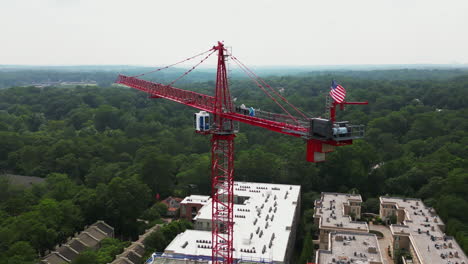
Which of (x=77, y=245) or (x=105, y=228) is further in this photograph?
(x=105, y=228)

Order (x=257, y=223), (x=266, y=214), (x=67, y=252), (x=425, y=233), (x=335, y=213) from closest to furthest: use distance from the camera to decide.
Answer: (x=67, y=252), (x=425, y=233), (x=257, y=223), (x=266, y=214), (x=335, y=213)

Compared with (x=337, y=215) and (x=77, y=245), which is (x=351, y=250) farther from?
(x=77, y=245)

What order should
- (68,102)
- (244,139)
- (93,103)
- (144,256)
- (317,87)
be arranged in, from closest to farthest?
(144,256), (244,139), (68,102), (93,103), (317,87)

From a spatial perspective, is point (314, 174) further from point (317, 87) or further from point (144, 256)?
point (317, 87)

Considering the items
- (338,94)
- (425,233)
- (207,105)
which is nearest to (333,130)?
(338,94)

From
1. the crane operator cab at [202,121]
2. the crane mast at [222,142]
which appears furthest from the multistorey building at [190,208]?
the crane operator cab at [202,121]

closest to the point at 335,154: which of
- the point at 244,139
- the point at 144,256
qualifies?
the point at 244,139
